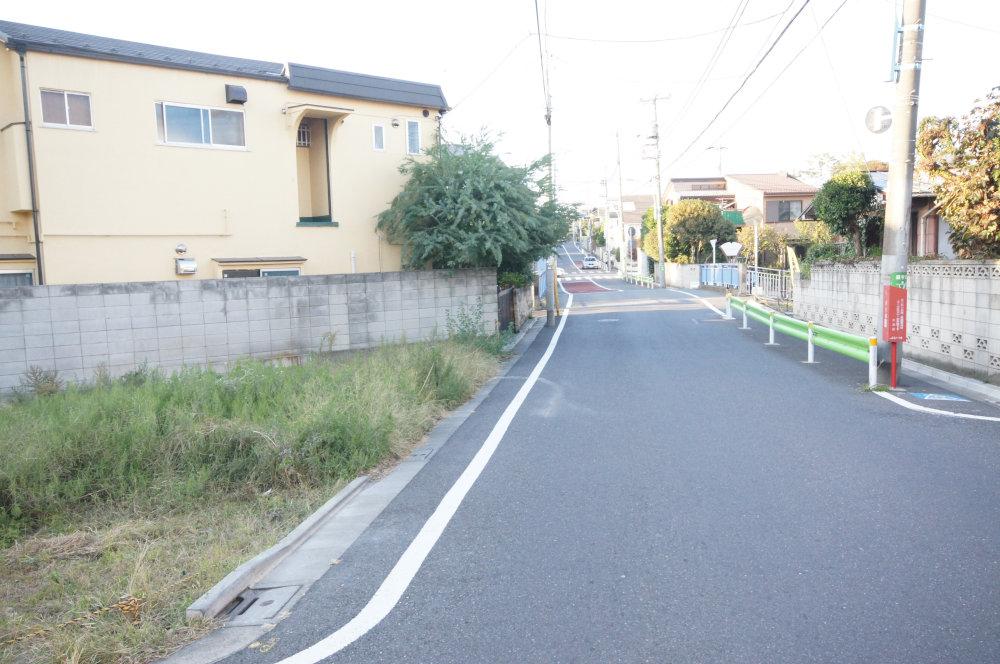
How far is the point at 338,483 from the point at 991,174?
10.8m

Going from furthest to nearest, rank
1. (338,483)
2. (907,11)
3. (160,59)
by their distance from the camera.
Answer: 1. (160,59)
2. (907,11)
3. (338,483)

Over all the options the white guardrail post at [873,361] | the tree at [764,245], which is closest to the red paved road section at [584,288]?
the tree at [764,245]

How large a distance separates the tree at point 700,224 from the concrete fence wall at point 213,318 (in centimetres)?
3496

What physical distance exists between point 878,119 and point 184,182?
552 inches

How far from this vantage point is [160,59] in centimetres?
1700

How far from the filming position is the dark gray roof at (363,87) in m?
19.0

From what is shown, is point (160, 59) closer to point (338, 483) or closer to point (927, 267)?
point (338, 483)

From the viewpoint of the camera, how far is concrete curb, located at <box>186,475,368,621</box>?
14.8 feet

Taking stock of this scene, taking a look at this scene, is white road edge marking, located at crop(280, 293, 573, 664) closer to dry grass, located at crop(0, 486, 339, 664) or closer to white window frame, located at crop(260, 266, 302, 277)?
dry grass, located at crop(0, 486, 339, 664)

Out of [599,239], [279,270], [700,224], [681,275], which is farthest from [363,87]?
[599,239]

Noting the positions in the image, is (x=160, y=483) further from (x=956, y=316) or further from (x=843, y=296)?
(x=843, y=296)

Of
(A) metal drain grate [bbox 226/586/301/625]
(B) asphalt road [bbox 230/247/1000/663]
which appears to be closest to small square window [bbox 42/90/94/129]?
(B) asphalt road [bbox 230/247/1000/663]

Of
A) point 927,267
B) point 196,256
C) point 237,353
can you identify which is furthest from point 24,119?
point 927,267

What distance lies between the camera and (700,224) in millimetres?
50031
